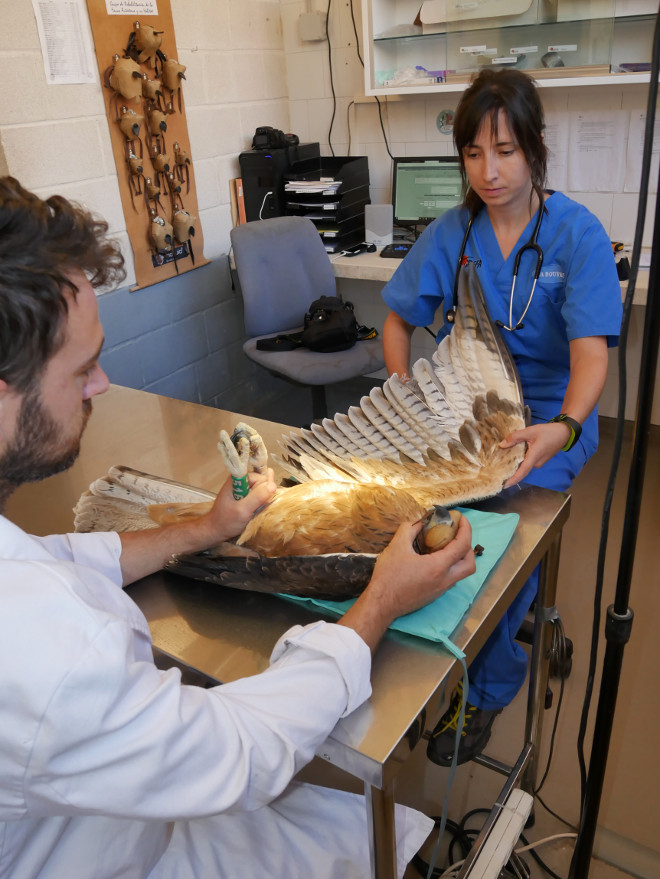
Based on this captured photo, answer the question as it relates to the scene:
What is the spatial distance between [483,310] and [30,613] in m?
1.14

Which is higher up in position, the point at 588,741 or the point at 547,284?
the point at 547,284

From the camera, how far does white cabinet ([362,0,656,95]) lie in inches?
102

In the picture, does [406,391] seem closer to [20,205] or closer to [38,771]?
[20,205]

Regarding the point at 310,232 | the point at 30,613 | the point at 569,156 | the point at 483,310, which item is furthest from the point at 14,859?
the point at 569,156

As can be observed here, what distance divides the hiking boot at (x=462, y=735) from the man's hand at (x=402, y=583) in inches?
28.0

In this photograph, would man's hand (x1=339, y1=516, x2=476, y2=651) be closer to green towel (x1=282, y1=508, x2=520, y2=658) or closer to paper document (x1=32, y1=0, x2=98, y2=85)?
green towel (x1=282, y1=508, x2=520, y2=658)

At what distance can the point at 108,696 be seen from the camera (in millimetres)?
641

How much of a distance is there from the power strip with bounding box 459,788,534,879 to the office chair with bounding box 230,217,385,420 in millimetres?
1636

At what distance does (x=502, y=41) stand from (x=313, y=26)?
3.25 ft

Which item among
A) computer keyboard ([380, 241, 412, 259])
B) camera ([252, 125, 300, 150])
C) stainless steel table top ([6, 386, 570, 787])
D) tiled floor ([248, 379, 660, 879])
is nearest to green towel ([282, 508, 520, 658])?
stainless steel table top ([6, 386, 570, 787])

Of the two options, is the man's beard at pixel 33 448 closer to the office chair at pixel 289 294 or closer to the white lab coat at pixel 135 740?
the white lab coat at pixel 135 740

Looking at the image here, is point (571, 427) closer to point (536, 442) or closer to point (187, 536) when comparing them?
point (536, 442)

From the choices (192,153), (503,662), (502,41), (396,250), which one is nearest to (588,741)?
(503,662)

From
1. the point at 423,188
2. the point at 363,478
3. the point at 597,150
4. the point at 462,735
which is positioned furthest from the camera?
the point at 423,188
